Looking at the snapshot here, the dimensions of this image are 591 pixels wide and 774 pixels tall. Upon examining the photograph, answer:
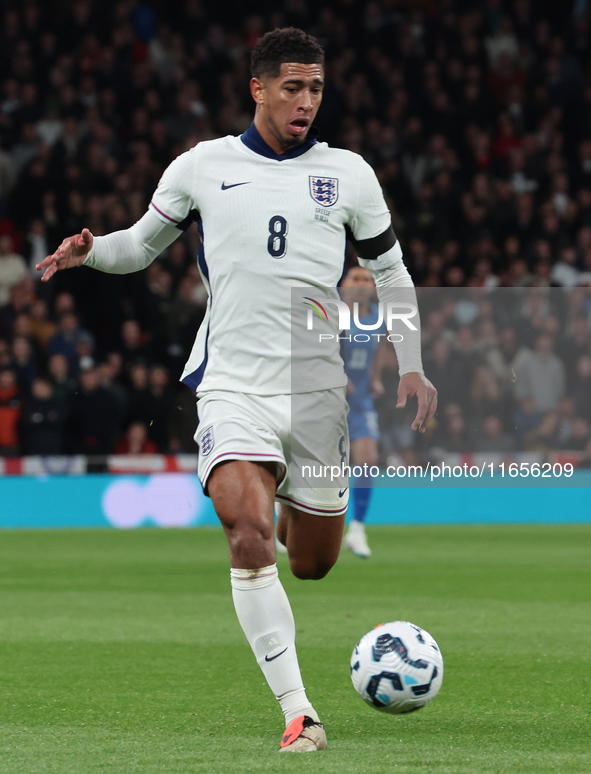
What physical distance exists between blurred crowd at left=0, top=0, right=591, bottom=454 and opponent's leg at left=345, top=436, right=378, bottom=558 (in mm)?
3644

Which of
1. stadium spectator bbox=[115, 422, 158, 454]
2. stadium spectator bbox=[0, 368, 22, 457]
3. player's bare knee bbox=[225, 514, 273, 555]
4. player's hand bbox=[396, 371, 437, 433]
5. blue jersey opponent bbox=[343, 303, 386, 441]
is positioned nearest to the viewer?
player's bare knee bbox=[225, 514, 273, 555]

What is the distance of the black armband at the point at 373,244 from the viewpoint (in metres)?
4.79

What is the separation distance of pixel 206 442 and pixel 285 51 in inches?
55.9

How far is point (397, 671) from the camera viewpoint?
4367 millimetres

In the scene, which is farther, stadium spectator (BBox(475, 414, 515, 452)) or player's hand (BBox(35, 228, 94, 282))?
stadium spectator (BBox(475, 414, 515, 452))

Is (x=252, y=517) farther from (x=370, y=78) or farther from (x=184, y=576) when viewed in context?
(x=370, y=78)

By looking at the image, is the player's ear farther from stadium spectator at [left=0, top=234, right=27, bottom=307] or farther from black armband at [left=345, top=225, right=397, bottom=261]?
stadium spectator at [left=0, top=234, right=27, bottom=307]

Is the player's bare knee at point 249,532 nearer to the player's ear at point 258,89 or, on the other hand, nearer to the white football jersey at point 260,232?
the white football jersey at point 260,232

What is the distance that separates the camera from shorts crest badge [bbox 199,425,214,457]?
173 inches

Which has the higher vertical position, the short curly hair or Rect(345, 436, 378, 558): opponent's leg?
the short curly hair

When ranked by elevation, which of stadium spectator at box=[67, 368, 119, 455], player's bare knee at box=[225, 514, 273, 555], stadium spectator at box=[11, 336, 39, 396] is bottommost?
stadium spectator at box=[67, 368, 119, 455]

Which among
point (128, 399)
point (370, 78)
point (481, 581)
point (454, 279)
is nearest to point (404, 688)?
point (481, 581)

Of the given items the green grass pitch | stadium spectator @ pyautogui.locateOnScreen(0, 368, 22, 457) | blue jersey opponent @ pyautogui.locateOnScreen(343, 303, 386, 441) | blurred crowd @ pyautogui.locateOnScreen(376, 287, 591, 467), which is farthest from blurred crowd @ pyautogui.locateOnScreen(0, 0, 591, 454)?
the green grass pitch

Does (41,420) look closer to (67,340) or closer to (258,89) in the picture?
(67,340)
